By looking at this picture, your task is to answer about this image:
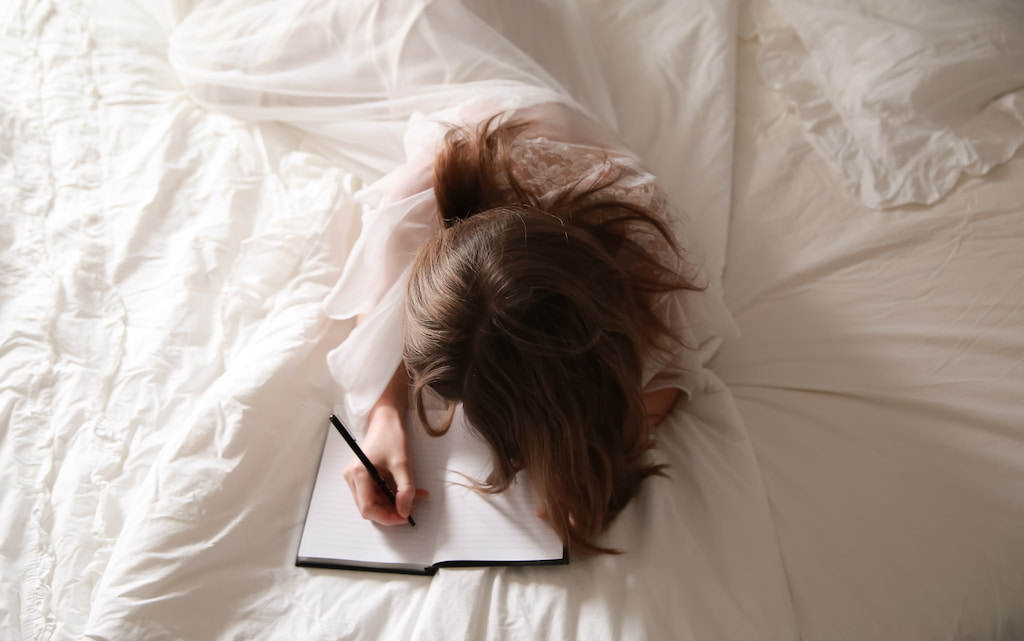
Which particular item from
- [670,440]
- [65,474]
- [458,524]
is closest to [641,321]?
[670,440]

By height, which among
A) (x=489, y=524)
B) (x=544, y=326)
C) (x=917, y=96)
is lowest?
(x=489, y=524)

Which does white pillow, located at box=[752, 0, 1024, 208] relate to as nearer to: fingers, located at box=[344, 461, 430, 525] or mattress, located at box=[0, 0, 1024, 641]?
mattress, located at box=[0, 0, 1024, 641]

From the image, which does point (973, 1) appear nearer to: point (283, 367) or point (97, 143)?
point (283, 367)

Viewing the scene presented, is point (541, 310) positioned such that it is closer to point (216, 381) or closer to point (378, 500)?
point (378, 500)

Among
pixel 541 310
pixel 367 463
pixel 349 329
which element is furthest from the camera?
pixel 349 329

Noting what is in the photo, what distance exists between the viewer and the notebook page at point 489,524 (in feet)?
2.34

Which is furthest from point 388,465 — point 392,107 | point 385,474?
point 392,107

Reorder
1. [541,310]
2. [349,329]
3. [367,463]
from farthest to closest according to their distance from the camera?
1. [349,329]
2. [367,463]
3. [541,310]

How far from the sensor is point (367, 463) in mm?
721

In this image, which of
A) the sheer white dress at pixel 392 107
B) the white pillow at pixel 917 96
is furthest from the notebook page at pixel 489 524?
the white pillow at pixel 917 96

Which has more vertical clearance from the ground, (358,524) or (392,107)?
(392,107)

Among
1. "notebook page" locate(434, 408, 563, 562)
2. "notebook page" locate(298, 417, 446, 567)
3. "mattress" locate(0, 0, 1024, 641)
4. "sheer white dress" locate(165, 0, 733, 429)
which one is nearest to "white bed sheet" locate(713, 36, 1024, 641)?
"mattress" locate(0, 0, 1024, 641)

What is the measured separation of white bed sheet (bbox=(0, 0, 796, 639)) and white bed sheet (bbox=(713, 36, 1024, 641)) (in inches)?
2.2

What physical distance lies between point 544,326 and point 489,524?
24 cm
